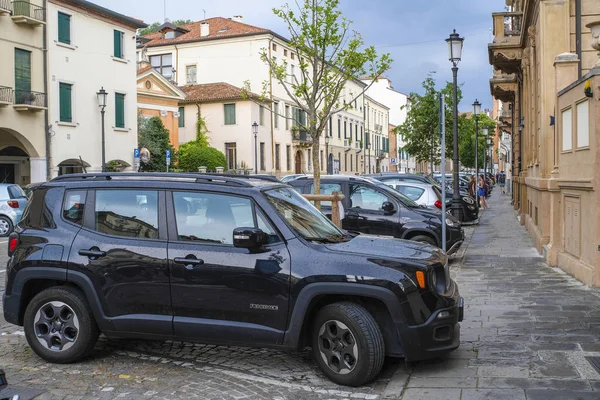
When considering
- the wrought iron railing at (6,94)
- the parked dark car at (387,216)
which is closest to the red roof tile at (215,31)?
the wrought iron railing at (6,94)

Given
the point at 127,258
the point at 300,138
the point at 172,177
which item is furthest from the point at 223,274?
the point at 300,138

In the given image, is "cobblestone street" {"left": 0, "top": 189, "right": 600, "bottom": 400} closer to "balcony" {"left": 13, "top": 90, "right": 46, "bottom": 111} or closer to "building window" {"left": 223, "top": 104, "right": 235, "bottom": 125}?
"balcony" {"left": 13, "top": 90, "right": 46, "bottom": 111}

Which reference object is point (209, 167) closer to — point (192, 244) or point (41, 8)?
point (41, 8)

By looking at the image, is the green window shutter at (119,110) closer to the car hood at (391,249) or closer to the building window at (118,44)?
the building window at (118,44)

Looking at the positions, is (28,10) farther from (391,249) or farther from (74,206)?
(391,249)

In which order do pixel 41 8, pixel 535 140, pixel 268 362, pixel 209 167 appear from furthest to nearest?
1. pixel 209 167
2. pixel 41 8
3. pixel 535 140
4. pixel 268 362

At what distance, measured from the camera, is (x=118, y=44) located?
3662 cm

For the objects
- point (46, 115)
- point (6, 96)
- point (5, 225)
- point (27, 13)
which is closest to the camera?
point (5, 225)

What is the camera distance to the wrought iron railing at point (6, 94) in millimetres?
28719

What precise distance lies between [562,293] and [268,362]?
5158mm

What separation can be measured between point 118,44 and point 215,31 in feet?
79.4

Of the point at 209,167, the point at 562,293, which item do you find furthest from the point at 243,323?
the point at 209,167

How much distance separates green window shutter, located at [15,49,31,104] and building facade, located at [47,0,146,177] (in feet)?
3.96

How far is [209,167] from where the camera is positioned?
1891 inches
